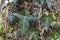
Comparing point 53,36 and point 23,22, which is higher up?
point 23,22

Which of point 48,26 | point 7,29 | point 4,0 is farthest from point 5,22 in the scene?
point 48,26

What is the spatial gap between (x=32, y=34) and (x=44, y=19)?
17 cm

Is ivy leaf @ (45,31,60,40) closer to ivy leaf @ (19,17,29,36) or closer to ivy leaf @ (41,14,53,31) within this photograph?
ivy leaf @ (41,14,53,31)

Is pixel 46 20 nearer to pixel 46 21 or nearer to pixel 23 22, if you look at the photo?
pixel 46 21

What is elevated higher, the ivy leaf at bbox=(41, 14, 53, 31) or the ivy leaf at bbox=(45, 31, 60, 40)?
the ivy leaf at bbox=(41, 14, 53, 31)

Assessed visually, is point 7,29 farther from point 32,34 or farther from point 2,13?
point 32,34

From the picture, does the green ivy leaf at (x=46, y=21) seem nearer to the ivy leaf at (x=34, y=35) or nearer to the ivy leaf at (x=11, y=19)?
the ivy leaf at (x=34, y=35)

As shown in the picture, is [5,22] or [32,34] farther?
[5,22]

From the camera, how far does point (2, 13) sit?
172 cm

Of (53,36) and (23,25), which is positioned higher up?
(23,25)

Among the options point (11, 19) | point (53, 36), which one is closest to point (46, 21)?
point (53, 36)

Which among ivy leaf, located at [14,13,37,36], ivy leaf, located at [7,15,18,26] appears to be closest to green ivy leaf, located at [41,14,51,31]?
ivy leaf, located at [14,13,37,36]

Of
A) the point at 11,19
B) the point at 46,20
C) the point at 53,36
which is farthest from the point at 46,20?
the point at 11,19

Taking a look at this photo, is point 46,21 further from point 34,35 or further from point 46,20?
point 34,35
